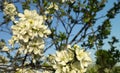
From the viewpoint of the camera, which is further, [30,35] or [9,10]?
[9,10]

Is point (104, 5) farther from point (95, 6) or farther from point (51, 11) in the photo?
point (51, 11)

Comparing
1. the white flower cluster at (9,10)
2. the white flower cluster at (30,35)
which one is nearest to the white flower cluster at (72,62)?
the white flower cluster at (30,35)

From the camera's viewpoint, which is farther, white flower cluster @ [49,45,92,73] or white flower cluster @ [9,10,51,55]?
white flower cluster @ [9,10,51,55]

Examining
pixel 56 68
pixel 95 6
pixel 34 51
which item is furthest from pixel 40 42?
pixel 95 6

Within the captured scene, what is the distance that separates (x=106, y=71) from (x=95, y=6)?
6.51ft

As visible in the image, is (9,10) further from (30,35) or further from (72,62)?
(72,62)

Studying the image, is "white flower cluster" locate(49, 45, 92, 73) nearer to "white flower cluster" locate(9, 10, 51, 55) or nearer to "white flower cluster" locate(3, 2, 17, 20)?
"white flower cluster" locate(9, 10, 51, 55)

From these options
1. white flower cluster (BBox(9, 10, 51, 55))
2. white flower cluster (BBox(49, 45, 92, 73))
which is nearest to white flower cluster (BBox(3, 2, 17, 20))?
white flower cluster (BBox(9, 10, 51, 55))

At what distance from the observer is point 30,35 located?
11.8ft

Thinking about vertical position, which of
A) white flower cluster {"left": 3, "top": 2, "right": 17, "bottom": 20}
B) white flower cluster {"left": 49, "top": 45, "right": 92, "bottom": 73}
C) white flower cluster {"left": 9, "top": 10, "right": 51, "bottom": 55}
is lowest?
white flower cluster {"left": 49, "top": 45, "right": 92, "bottom": 73}

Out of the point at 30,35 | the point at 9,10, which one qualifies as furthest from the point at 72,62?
the point at 9,10

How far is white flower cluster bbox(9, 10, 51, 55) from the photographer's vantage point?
11.9 ft

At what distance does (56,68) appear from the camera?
137 inches

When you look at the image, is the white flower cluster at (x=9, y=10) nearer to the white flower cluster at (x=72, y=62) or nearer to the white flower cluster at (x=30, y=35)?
the white flower cluster at (x=30, y=35)
